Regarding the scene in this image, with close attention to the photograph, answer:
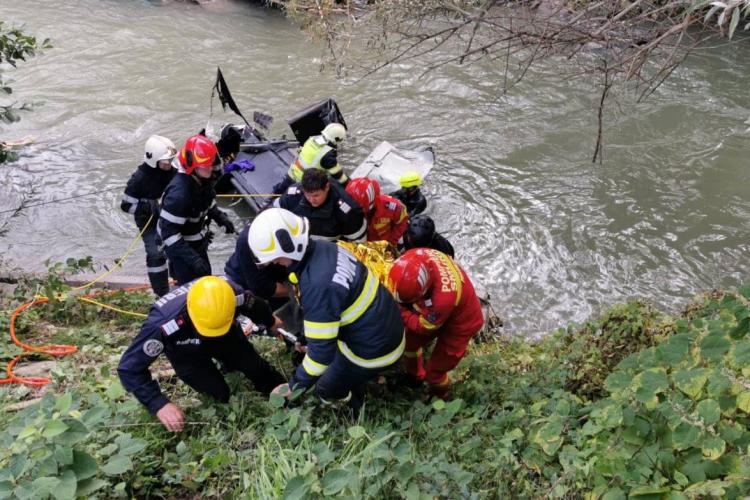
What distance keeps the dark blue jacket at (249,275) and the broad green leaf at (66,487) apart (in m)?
1.80

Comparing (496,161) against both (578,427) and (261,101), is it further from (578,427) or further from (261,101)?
(578,427)

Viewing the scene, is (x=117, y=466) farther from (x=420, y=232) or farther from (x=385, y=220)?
(x=385, y=220)

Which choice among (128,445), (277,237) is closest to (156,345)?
(128,445)

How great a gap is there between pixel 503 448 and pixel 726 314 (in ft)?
4.41

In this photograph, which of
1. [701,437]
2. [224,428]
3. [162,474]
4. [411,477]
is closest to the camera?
[701,437]

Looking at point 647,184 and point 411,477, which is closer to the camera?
point 411,477

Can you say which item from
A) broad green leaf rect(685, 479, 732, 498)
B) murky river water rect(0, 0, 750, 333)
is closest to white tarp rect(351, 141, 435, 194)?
murky river water rect(0, 0, 750, 333)

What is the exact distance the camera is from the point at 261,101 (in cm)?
1128

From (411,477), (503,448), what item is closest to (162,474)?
(411,477)

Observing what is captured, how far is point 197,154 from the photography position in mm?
4559

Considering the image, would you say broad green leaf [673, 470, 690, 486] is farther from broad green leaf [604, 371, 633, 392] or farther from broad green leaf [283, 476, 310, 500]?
broad green leaf [283, 476, 310, 500]

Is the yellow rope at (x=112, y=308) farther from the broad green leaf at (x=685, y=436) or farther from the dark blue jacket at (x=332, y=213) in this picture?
the broad green leaf at (x=685, y=436)

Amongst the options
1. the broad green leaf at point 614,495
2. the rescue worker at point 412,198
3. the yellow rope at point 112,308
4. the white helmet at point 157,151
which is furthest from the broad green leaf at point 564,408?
the white helmet at point 157,151

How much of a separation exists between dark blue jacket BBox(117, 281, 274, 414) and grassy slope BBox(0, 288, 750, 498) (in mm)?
131
